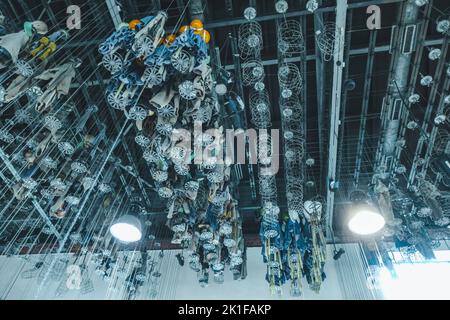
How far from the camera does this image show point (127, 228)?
4449 mm

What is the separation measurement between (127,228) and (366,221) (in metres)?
3.43

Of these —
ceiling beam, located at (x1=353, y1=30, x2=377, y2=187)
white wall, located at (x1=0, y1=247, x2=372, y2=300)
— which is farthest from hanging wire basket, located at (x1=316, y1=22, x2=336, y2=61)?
white wall, located at (x1=0, y1=247, x2=372, y2=300)

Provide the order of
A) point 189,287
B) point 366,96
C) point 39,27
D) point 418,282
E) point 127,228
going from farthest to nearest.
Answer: point 189,287 → point 418,282 → point 366,96 → point 127,228 → point 39,27

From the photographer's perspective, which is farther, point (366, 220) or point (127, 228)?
point (127, 228)

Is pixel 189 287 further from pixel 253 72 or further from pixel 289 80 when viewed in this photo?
pixel 253 72

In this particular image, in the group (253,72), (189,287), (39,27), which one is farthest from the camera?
(189,287)

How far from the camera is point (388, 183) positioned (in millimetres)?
5195

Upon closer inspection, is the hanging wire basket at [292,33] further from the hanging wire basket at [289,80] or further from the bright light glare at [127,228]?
the bright light glare at [127,228]

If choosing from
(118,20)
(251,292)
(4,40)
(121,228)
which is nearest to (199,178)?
(121,228)

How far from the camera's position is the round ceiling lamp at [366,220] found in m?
4.24

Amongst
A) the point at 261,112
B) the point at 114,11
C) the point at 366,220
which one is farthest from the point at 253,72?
the point at 366,220

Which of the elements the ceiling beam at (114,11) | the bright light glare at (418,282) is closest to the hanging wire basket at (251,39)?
the ceiling beam at (114,11)

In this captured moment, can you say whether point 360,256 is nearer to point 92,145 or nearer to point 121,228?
point 121,228

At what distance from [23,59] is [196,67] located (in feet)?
6.27
